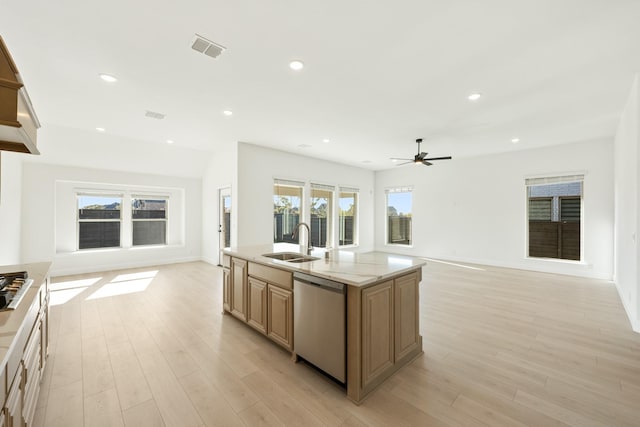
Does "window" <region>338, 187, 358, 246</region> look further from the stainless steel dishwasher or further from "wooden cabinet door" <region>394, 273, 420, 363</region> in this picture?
the stainless steel dishwasher

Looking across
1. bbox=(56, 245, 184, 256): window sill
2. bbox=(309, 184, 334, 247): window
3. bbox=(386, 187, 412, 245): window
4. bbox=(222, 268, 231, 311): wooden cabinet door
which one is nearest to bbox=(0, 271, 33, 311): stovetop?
bbox=(222, 268, 231, 311): wooden cabinet door

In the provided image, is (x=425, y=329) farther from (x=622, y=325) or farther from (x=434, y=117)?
(x=434, y=117)

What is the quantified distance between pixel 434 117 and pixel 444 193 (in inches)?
149

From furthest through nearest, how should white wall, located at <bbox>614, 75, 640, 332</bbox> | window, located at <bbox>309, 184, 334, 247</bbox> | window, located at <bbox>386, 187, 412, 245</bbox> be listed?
window, located at <bbox>386, 187, 412, 245</bbox> → window, located at <bbox>309, 184, 334, 247</bbox> → white wall, located at <bbox>614, 75, 640, 332</bbox>

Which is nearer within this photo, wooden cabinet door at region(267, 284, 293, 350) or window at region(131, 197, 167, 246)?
wooden cabinet door at region(267, 284, 293, 350)

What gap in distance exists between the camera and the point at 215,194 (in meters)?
6.59

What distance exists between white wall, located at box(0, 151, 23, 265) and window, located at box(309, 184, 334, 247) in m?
5.39

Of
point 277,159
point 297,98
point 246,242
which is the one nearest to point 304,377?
point 297,98

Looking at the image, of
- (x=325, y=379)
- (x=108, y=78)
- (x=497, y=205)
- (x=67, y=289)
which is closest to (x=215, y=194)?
(x=67, y=289)

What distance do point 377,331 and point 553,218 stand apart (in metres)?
6.74

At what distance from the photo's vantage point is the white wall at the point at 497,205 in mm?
5250

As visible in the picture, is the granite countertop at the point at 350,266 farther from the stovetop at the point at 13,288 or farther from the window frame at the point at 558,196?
the window frame at the point at 558,196

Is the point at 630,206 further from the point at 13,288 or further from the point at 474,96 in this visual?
the point at 13,288

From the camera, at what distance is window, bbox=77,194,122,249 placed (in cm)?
600
